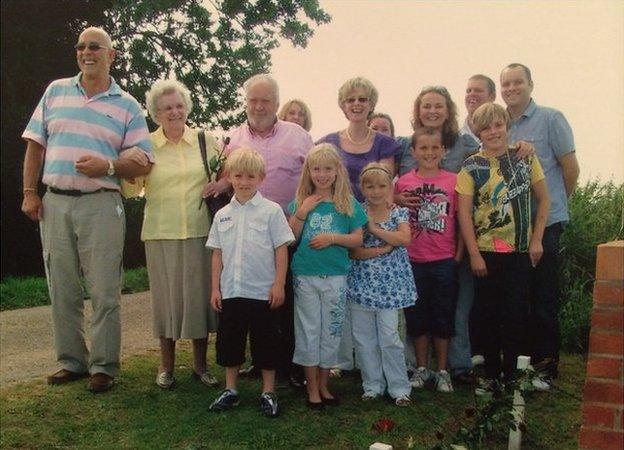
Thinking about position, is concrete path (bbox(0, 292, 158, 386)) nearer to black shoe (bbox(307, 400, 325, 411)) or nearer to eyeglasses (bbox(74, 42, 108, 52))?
black shoe (bbox(307, 400, 325, 411))

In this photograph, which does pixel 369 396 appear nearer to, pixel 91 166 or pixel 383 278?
pixel 383 278

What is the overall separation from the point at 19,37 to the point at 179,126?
976cm

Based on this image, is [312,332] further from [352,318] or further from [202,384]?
[202,384]

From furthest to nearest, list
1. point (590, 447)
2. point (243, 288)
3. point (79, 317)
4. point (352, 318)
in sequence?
point (79, 317) < point (352, 318) < point (243, 288) < point (590, 447)

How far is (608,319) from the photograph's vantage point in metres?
2.76

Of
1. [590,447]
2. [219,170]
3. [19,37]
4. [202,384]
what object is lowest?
[202,384]

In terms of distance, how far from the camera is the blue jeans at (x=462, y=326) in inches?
203

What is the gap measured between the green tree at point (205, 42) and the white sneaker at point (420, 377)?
9837mm

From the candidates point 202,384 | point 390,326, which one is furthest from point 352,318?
point 202,384

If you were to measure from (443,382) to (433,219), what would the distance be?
1080 mm

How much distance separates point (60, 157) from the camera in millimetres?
4879

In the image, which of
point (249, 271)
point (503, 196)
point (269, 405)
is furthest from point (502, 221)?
point (269, 405)

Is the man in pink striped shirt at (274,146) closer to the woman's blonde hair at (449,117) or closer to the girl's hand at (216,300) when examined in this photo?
the girl's hand at (216,300)

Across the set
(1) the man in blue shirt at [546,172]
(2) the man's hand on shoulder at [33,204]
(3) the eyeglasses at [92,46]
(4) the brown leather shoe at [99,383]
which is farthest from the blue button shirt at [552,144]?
(2) the man's hand on shoulder at [33,204]
